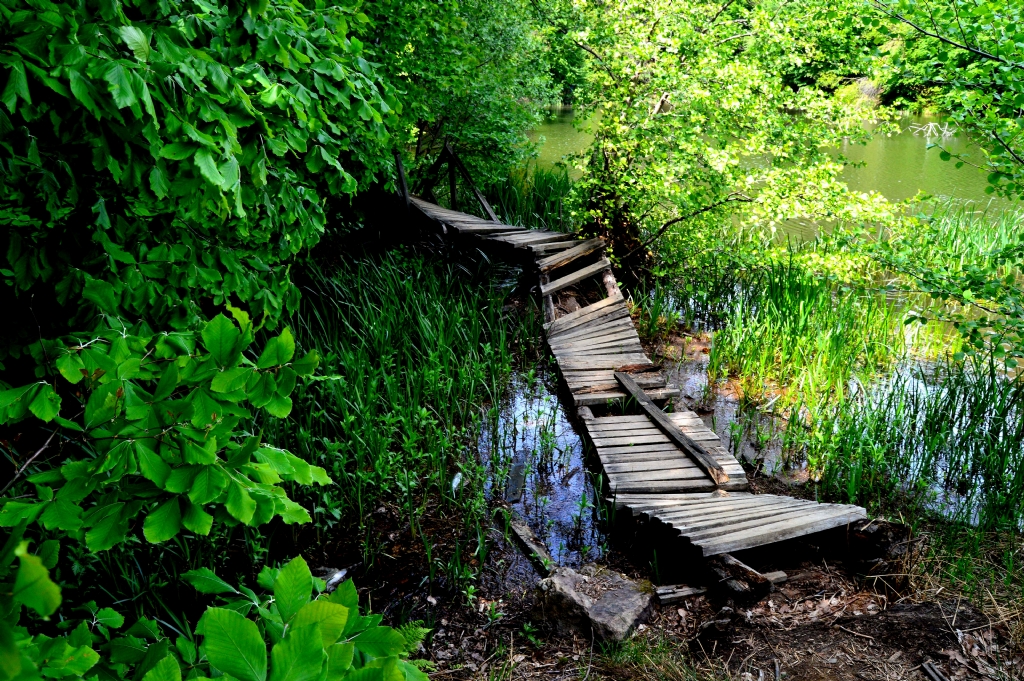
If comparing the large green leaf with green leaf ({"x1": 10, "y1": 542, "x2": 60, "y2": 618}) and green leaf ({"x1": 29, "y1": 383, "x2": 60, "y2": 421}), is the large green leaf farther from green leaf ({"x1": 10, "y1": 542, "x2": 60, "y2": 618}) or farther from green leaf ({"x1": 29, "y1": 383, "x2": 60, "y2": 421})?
green leaf ({"x1": 29, "y1": 383, "x2": 60, "y2": 421})

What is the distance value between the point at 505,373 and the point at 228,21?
4.18 m

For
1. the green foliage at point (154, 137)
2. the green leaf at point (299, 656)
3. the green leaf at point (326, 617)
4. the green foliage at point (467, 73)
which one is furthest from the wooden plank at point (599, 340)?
the green leaf at point (299, 656)

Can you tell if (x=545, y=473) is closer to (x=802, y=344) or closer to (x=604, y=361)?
(x=604, y=361)

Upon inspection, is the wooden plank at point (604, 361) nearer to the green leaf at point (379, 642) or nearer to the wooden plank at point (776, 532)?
the wooden plank at point (776, 532)

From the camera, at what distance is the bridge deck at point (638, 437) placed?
3938mm

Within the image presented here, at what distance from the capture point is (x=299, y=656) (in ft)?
3.66

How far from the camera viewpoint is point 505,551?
13.8ft

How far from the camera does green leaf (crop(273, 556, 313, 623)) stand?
130 cm

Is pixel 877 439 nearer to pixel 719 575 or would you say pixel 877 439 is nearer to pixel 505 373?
pixel 719 575

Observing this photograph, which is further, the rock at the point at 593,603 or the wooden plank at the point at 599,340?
the wooden plank at the point at 599,340

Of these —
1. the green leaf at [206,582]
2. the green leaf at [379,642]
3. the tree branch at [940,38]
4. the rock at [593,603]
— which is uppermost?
the tree branch at [940,38]

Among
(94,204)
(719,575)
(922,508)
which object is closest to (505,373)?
(719,575)

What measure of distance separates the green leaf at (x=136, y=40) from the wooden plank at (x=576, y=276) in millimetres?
5980

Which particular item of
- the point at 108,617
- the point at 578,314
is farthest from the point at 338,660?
the point at 578,314
